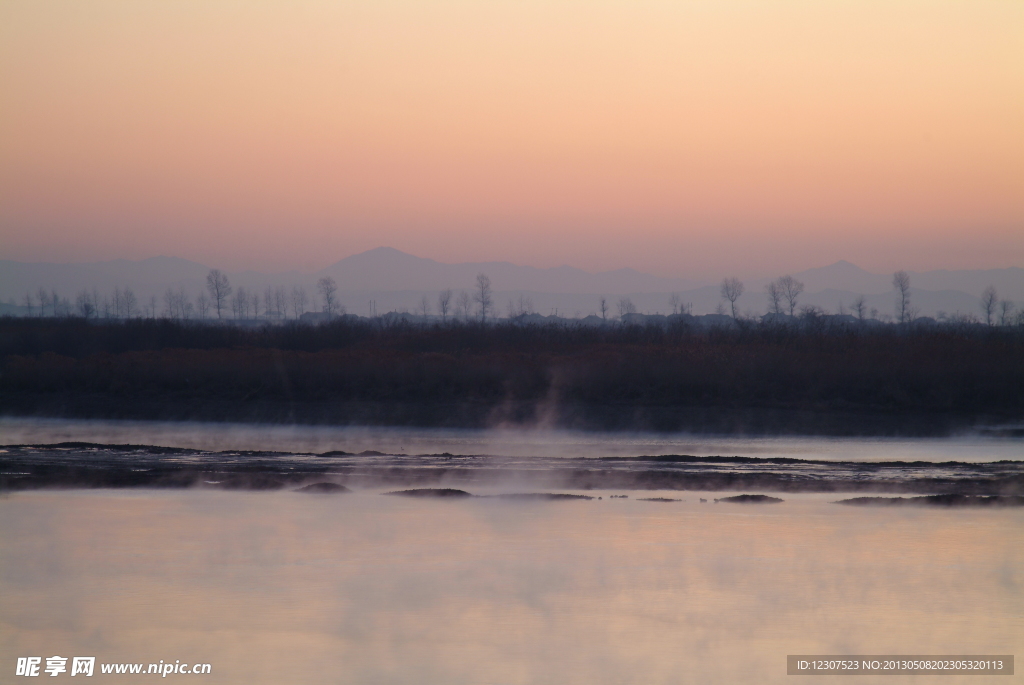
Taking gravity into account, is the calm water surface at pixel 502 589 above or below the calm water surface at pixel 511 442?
below

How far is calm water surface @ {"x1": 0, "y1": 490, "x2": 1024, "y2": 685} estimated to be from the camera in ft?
25.2

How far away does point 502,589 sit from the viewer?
9359mm

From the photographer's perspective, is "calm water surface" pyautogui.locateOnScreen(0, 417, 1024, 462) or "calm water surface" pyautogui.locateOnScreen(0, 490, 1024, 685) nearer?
"calm water surface" pyautogui.locateOnScreen(0, 490, 1024, 685)

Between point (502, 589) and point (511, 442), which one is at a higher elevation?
point (511, 442)

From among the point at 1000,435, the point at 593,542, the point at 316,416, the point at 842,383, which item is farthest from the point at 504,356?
the point at 593,542

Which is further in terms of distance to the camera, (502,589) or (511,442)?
(511,442)

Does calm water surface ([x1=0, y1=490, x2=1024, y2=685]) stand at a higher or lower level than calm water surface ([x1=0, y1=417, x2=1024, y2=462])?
lower

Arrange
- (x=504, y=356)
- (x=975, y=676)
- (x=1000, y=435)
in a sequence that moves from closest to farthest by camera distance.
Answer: (x=975, y=676), (x=1000, y=435), (x=504, y=356)

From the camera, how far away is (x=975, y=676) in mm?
7438

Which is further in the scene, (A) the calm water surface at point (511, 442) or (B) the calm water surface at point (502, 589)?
(A) the calm water surface at point (511, 442)

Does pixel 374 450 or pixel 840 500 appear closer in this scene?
pixel 840 500

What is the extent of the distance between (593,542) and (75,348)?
46887 millimetres

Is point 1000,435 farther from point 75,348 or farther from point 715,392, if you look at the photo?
point 75,348

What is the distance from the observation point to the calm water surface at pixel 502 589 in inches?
302
